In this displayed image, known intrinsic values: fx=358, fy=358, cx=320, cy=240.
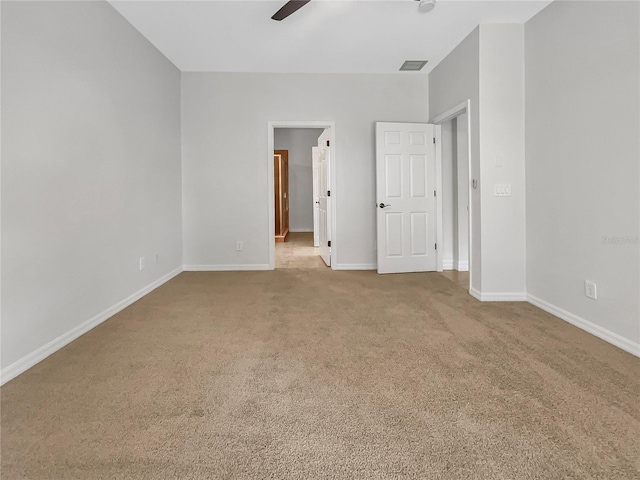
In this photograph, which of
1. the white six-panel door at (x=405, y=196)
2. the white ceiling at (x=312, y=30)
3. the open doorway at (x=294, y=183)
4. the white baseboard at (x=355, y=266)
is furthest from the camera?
the open doorway at (x=294, y=183)

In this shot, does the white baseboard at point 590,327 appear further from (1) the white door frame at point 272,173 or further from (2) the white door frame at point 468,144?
(1) the white door frame at point 272,173

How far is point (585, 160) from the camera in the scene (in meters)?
2.54

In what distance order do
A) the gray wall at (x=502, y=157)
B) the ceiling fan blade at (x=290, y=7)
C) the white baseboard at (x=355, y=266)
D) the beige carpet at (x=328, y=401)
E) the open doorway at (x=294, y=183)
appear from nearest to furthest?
the beige carpet at (x=328, y=401) → the ceiling fan blade at (x=290, y=7) → the gray wall at (x=502, y=157) → the white baseboard at (x=355, y=266) → the open doorway at (x=294, y=183)

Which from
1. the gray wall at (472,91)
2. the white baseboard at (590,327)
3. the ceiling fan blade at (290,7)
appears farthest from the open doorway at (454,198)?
the ceiling fan blade at (290,7)

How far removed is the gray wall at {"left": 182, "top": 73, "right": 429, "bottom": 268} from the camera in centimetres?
472

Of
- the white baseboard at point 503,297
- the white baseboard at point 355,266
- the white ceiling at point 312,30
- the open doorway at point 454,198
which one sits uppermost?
the white ceiling at point 312,30

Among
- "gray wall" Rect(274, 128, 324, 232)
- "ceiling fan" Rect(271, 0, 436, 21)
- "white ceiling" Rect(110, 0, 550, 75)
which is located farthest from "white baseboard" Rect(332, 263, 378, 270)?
"gray wall" Rect(274, 128, 324, 232)

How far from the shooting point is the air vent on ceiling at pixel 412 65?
434cm

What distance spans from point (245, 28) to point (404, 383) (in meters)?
3.39

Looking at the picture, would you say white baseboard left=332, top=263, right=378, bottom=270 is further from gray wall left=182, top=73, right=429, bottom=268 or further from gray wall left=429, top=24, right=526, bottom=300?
gray wall left=429, top=24, right=526, bottom=300

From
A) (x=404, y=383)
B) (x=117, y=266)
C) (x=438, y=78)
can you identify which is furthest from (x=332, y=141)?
(x=404, y=383)

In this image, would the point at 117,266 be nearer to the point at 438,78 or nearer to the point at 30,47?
the point at 30,47

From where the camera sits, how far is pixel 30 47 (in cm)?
211

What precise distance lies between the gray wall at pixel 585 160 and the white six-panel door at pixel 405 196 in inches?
59.3
